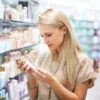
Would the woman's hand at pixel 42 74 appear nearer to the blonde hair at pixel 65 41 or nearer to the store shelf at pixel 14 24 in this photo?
the blonde hair at pixel 65 41

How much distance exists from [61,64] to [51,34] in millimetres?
227

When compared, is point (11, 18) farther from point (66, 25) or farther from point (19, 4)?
point (66, 25)

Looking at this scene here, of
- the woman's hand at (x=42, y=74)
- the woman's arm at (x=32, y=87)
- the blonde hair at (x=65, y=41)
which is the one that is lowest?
the woman's arm at (x=32, y=87)

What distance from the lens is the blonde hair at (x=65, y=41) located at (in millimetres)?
1663

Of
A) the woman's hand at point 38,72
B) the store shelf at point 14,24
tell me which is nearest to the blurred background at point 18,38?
the store shelf at point 14,24

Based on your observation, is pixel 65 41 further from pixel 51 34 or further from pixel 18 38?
pixel 18 38

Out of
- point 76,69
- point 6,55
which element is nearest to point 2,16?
point 6,55

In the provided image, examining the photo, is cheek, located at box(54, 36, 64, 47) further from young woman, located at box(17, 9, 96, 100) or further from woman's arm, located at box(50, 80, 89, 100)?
woman's arm, located at box(50, 80, 89, 100)

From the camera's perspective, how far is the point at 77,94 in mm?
1686

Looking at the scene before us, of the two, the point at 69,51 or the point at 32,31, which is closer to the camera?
the point at 69,51

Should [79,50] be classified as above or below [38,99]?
above

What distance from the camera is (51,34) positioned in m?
1.67

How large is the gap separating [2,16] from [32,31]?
3.94ft

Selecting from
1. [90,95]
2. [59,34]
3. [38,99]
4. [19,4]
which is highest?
[19,4]
